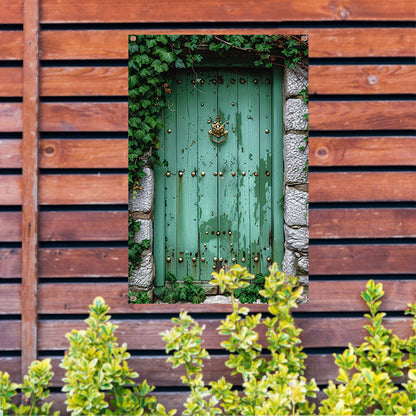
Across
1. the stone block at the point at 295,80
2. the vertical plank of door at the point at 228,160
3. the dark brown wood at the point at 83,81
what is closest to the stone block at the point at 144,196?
the vertical plank of door at the point at 228,160

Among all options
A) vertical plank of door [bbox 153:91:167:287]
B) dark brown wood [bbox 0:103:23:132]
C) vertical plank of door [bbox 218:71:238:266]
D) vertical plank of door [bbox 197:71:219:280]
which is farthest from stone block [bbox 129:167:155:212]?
dark brown wood [bbox 0:103:23:132]

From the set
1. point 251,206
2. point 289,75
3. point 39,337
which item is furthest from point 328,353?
point 289,75

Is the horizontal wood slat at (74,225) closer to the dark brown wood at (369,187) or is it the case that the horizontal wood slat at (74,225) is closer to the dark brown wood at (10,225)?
the dark brown wood at (10,225)

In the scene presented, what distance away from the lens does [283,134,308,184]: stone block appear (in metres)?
2.68

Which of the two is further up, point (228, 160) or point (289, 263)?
point (228, 160)

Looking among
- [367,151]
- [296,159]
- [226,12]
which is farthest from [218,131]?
[367,151]

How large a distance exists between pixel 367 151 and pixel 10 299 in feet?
6.68

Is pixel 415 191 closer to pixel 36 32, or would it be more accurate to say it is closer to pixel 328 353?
pixel 328 353

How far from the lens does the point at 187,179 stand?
2.82m

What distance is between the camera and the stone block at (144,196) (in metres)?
2.68

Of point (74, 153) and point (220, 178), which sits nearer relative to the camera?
point (74, 153)

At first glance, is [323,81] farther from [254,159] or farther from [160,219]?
[160,219]

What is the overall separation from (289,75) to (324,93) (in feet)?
2.45

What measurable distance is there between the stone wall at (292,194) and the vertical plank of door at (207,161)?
385 mm
